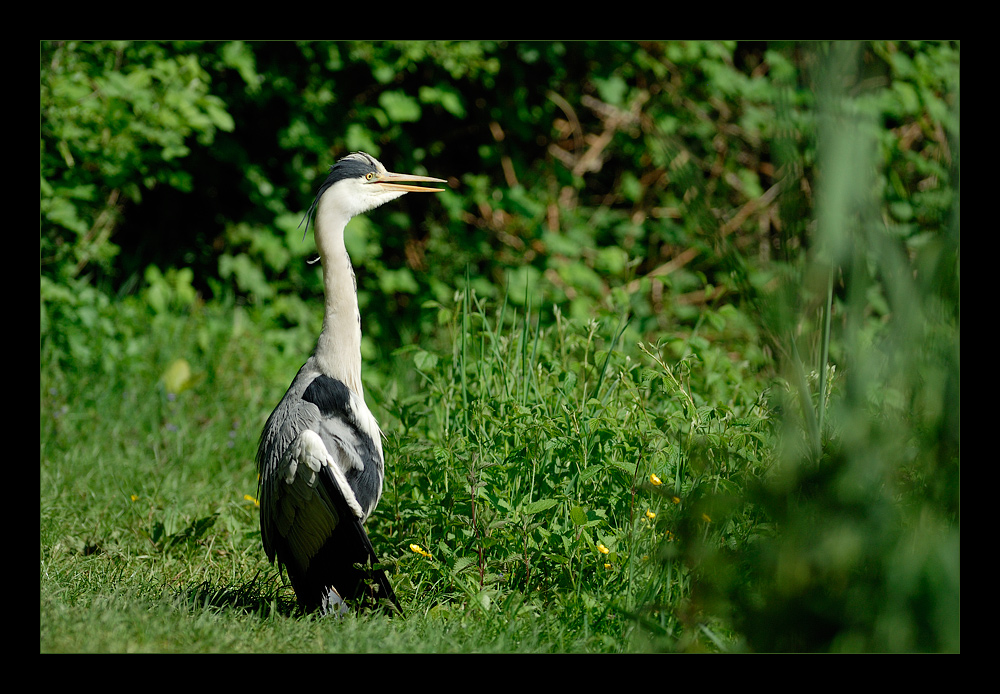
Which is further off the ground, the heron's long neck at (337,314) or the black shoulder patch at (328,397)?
the heron's long neck at (337,314)

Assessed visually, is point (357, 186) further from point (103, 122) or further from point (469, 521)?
point (103, 122)

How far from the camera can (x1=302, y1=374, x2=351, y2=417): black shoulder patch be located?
3.35 metres

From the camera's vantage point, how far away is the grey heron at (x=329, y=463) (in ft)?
10.1

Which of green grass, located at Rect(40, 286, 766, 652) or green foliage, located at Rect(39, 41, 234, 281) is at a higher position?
green foliage, located at Rect(39, 41, 234, 281)

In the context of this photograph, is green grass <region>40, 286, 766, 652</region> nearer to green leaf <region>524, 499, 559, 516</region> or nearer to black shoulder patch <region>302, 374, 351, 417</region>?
green leaf <region>524, 499, 559, 516</region>

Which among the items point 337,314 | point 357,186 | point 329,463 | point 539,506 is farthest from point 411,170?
point 539,506

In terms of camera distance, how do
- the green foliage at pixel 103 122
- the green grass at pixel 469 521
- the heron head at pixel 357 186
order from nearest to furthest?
the green grass at pixel 469 521 → the heron head at pixel 357 186 → the green foliage at pixel 103 122

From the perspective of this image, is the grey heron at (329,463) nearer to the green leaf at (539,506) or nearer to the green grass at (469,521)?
the green grass at (469,521)

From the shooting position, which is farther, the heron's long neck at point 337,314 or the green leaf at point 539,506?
the heron's long neck at point 337,314

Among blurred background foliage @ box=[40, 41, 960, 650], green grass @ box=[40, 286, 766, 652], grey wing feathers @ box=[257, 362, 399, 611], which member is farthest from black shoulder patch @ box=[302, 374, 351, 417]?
blurred background foliage @ box=[40, 41, 960, 650]

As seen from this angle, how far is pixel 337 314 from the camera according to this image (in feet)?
11.5

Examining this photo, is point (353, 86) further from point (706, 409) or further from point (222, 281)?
point (706, 409)

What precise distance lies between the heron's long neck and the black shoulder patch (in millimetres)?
81

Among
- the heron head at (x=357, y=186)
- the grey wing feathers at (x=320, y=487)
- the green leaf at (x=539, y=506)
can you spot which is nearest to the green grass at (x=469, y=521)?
the green leaf at (x=539, y=506)
